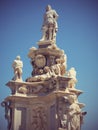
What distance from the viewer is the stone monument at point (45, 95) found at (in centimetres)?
2244

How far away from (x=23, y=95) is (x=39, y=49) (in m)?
2.97

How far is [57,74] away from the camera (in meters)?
23.8

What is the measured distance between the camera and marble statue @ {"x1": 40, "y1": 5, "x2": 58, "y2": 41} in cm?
2566

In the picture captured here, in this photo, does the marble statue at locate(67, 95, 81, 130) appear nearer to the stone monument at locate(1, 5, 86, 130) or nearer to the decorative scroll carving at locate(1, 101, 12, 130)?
the stone monument at locate(1, 5, 86, 130)

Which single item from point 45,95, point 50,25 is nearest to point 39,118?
point 45,95

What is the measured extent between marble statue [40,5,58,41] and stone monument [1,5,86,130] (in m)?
0.07

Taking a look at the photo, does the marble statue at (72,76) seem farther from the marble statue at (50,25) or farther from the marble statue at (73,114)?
the marble statue at (50,25)

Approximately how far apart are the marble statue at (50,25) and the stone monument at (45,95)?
0.25 feet

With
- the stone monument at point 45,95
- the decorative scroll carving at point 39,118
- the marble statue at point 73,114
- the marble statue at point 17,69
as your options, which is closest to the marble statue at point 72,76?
the stone monument at point 45,95

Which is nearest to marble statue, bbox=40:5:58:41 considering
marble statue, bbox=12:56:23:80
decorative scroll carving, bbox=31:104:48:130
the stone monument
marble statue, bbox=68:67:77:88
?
the stone monument

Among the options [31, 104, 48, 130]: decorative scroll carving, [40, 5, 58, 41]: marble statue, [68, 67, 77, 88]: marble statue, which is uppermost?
[40, 5, 58, 41]: marble statue

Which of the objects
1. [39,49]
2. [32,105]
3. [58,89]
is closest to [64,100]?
[58,89]

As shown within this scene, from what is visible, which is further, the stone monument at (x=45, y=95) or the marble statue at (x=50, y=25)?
the marble statue at (x=50, y=25)

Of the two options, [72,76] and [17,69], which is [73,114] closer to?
[72,76]
